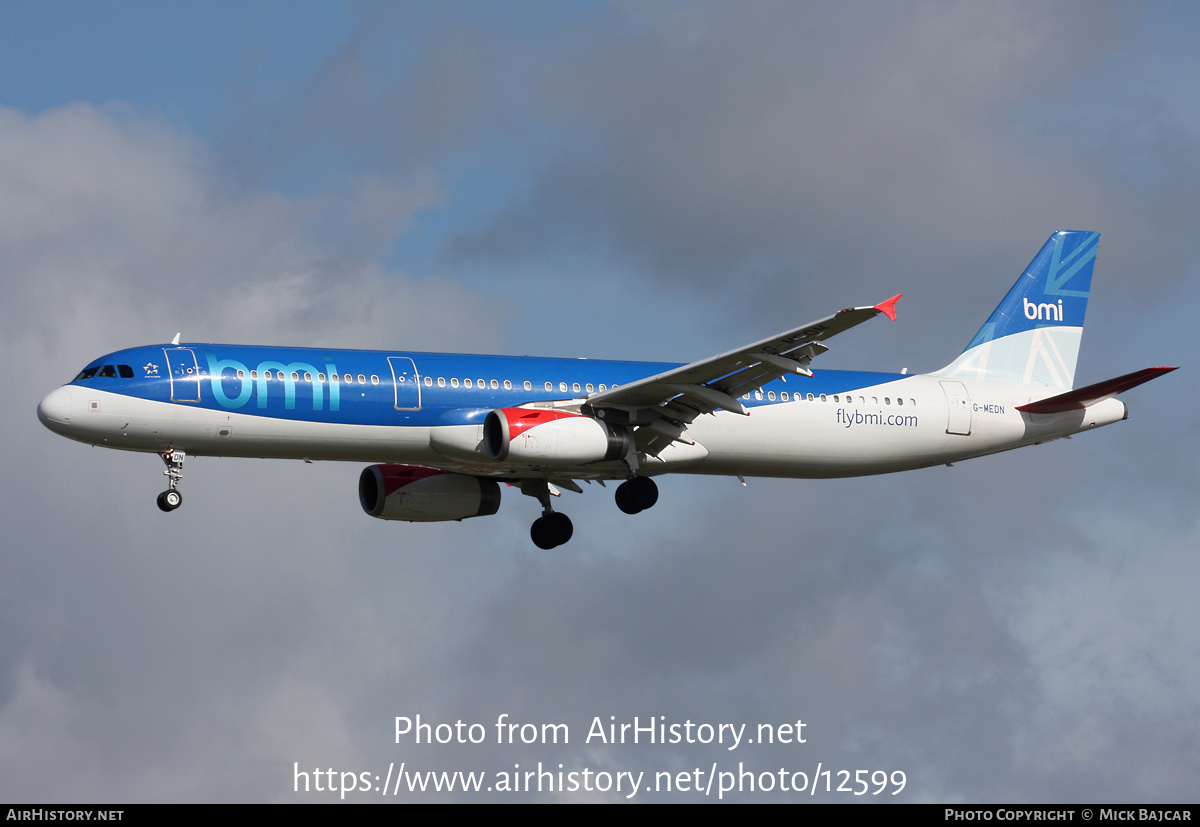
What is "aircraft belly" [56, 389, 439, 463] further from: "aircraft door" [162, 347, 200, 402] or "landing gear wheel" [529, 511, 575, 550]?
"landing gear wheel" [529, 511, 575, 550]

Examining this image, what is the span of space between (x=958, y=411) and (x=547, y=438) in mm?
13630

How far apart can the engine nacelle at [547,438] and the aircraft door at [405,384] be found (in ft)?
6.13

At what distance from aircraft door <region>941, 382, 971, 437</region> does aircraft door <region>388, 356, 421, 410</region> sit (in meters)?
16.1

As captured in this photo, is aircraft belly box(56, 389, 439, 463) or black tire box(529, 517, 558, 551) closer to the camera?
aircraft belly box(56, 389, 439, 463)

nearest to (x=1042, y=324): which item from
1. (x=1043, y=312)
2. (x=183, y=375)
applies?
(x=1043, y=312)

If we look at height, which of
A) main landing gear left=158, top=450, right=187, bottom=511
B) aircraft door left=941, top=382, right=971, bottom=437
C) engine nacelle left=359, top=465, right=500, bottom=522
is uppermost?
aircraft door left=941, top=382, right=971, bottom=437

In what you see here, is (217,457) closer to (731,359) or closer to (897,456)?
(731,359)

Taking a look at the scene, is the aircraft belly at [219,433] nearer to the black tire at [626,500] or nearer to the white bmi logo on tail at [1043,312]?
the black tire at [626,500]

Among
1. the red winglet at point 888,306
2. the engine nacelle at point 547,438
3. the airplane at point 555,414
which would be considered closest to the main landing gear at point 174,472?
the airplane at point 555,414

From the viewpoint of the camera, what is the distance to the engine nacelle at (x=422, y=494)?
148 feet

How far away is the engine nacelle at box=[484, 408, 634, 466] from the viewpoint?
38.5m

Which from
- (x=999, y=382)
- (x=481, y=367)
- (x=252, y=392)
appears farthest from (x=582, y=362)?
(x=999, y=382)

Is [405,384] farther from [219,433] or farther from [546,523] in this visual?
[546,523]

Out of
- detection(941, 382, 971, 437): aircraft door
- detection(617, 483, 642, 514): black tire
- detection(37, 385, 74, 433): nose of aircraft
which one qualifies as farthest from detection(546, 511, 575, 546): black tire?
detection(37, 385, 74, 433): nose of aircraft
